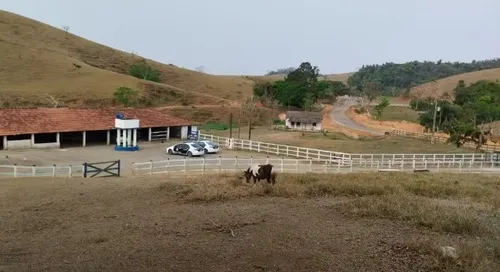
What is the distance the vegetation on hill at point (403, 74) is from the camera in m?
149

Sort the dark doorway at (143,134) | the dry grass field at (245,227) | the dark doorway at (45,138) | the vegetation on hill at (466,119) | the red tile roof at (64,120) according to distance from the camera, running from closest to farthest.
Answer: the dry grass field at (245,227) → the red tile roof at (64,120) → the dark doorway at (45,138) → the vegetation on hill at (466,119) → the dark doorway at (143,134)

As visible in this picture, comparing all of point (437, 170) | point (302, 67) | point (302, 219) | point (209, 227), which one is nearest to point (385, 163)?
point (437, 170)

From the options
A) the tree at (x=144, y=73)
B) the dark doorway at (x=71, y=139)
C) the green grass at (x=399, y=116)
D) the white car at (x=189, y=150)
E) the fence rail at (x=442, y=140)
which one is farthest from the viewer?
the tree at (x=144, y=73)

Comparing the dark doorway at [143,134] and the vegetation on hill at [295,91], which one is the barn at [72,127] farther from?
the vegetation on hill at [295,91]

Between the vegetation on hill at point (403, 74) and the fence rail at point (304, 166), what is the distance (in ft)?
362

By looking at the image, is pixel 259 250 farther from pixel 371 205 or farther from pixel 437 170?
pixel 437 170

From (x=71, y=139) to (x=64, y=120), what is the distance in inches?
82.2

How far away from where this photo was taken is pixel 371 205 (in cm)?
1288

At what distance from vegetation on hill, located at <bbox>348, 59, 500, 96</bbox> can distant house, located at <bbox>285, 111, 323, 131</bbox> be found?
8327cm

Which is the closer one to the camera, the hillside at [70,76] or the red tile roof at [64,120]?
the red tile roof at [64,120]

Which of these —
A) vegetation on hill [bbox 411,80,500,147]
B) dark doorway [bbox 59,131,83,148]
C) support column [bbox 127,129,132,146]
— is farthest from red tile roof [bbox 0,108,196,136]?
vegetation on hill [bbox 411,80,500,147]

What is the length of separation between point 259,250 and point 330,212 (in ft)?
12.7

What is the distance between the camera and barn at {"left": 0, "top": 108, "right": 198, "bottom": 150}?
30.0m

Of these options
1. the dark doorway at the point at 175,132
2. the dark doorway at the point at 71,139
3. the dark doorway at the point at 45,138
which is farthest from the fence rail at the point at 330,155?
the dark doorway at the point at 45,138
